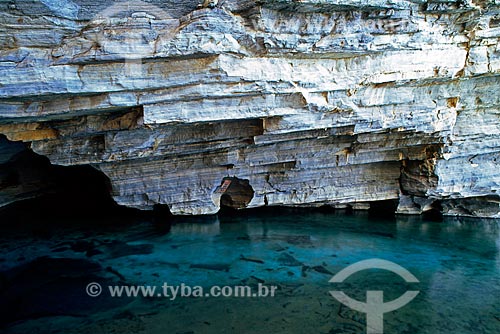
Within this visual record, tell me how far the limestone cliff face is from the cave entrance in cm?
4

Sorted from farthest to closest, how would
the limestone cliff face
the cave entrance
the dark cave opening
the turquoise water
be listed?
the dark cave opening < the cave entrance < the limestone cliff face < the turquoise water

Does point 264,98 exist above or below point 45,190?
above

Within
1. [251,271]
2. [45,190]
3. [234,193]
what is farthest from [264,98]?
[45,190]

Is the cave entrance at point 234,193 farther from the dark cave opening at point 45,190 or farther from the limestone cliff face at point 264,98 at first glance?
the dark cave opening at point 45,190

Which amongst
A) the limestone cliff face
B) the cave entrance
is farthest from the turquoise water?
the limestone cliff face

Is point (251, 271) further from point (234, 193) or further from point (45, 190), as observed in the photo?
point (45, 190)

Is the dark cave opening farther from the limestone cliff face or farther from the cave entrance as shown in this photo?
the cave entrance

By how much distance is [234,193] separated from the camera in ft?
37.7

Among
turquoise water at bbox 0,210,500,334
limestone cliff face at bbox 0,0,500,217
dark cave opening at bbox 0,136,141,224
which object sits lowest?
turquoise water at bbox 0,210,500,334

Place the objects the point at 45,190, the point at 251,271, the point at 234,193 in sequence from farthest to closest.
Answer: the point at 45,190
the point at 234,193
the point at 251,271

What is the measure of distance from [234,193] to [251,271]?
392 cm

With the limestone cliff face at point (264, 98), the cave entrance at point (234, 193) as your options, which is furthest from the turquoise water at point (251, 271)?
the limestone cliff face at point (264, 98)

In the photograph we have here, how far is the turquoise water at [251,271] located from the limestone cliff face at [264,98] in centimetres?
102

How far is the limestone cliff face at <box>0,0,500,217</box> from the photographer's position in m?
6.59
